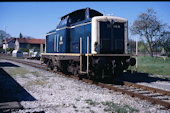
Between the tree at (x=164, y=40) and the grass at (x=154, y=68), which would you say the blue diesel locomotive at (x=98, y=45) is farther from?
the tree at (x=164, y=40)

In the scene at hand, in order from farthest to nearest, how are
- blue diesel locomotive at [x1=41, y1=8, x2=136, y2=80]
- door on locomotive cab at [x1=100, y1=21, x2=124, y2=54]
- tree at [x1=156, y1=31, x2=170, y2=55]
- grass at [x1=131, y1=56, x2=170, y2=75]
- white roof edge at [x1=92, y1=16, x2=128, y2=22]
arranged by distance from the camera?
1. tree at [x1=156, y1=31, x2=170, y2=55]
2. grass at [x1=131, y1=56, x2=170, y2=75]
3. door on locomotive cab at [x1=100, y1=21, x2=124, y2=54]
4. white roof edge at [x1=92, y1=16, x2=128, y2=22]
5. blue diesel locomotive at [x1=41, y1=8, x2=136, y2=80]

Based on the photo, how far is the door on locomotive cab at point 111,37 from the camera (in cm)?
982

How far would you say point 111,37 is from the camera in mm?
10039

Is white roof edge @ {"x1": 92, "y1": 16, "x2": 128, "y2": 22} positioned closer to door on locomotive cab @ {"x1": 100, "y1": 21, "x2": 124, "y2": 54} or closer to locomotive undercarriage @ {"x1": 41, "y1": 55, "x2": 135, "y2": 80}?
door on locomotive cab @ {"x1": 100, "y1": 21, "x2": 124, "y2": 54}

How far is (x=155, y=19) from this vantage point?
31875 mm

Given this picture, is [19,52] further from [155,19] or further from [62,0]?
[62,0]

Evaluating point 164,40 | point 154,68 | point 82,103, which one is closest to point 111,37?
point 82,103

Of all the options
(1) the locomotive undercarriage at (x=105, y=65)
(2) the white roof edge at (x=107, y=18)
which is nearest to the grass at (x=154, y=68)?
(1) the locomotive undercarriage at (x=105, y=65)

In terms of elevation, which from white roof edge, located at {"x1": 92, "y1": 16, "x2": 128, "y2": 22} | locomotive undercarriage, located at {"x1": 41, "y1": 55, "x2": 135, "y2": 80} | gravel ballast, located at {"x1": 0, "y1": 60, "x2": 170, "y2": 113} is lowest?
gravel ballast, located at {"x1": 0, "y1": 60, "x2": 170, "y2": 113}

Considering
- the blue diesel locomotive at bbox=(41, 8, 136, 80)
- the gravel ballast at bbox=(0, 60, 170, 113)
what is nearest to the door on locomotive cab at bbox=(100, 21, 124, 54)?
the blue diesel locomotive at bbox=(41, 8, 136, 80)

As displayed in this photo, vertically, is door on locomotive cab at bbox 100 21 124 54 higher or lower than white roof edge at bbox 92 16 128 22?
lower

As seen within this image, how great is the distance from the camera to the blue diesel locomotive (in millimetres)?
9445

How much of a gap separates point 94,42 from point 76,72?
7.57 feet

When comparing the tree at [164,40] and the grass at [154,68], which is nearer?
the grass at [154,68]
